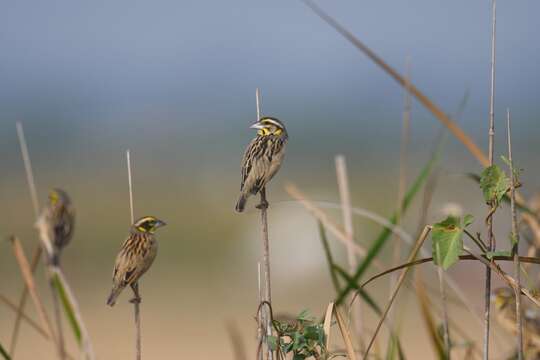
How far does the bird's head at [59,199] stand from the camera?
2.10 metres

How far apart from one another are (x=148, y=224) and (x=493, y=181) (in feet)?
3.39

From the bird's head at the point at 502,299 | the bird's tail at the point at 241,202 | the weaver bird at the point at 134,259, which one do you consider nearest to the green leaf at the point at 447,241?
the weaver bird at the point at 134,259

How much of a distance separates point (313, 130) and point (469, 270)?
11275cm

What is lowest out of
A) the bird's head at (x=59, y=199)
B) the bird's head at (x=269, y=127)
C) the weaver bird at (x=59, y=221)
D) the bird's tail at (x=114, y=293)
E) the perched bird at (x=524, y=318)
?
the perched bird at (x=524, y=318)

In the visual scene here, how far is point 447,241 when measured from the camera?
237 centimetres

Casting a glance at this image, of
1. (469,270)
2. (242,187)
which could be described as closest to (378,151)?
(469,270)

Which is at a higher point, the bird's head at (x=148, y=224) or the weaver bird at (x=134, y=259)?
the bird's head at (x=148, y=224)

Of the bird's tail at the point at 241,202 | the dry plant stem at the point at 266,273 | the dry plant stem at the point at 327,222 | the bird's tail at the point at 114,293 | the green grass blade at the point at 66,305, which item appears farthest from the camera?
the bird's tail at the point at 241,202

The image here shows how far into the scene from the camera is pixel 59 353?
218 cm

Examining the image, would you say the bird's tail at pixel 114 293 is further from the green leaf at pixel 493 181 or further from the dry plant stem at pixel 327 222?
the green leaf at pixel 493 181

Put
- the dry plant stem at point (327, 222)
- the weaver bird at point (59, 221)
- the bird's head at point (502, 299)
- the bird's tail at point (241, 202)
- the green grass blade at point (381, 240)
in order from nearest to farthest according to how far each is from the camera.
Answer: the weaver bird at point (59, 221), the green grass blade at point (381, 240), the dry plant stem at point (327, 222), the bird's tail at point (241, 202), the bird's head at point (502, 299)

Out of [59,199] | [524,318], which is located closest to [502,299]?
[524,318]

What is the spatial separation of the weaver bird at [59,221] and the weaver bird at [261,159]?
4.12ft

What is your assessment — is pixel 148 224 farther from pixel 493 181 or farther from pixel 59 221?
pixel 493 181
